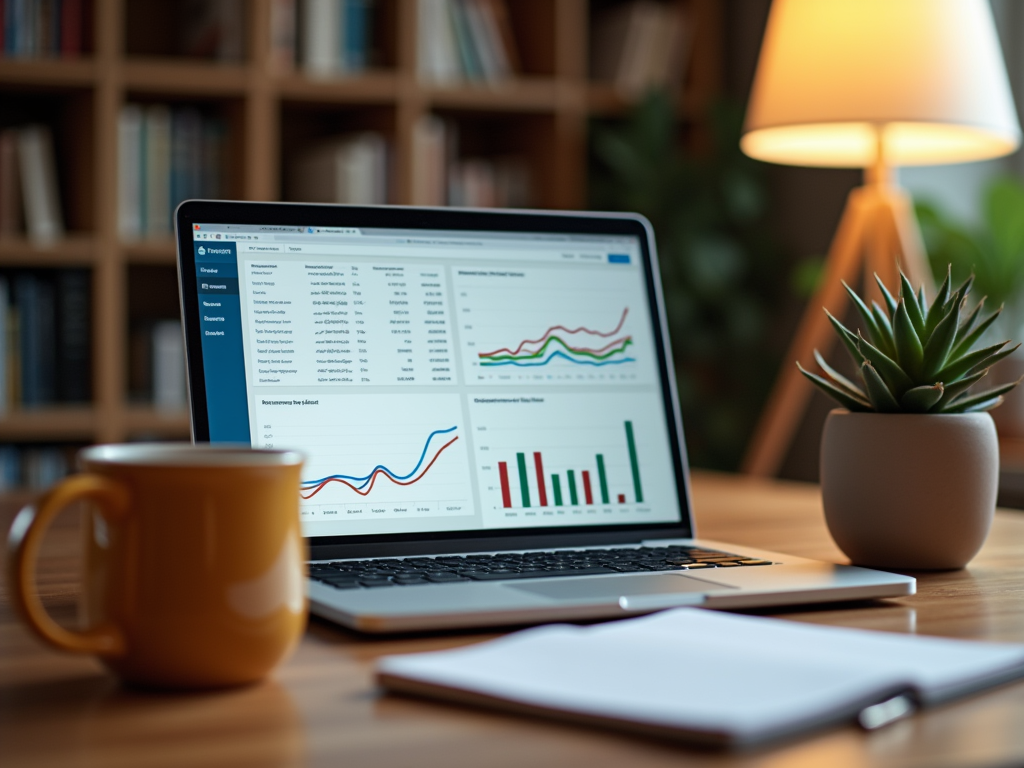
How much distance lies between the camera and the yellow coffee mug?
0.51m

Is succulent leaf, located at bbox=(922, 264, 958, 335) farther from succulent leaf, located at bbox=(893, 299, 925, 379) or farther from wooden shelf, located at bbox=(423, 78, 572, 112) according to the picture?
wooden shelf, located at bbox=(423, 78, 572, 112)

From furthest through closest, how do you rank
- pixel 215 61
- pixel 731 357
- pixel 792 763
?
pixel 731 357, pixel 215 61, pixel 792 763

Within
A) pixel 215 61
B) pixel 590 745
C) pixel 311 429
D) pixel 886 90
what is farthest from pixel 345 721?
pixel 215 61

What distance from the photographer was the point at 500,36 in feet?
10.1

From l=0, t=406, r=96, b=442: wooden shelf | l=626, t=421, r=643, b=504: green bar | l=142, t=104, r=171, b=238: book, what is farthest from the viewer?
l=142, t=104, r=171, b=238: book

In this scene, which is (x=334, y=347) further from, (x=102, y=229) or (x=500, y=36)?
(x=500, y=36)

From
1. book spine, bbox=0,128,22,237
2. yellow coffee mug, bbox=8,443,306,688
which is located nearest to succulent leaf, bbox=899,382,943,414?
yellow coffee mug, bbox=8,443,306,688

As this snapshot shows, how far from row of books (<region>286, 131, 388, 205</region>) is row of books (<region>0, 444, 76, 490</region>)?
87 cm

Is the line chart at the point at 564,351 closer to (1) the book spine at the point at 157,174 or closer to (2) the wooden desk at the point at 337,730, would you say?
(2) the wooden desk at the point at 337,730

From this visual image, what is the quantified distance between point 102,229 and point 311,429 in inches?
83.0

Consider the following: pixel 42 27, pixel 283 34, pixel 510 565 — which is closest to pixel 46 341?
pixel 42 27

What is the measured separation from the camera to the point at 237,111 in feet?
9.58

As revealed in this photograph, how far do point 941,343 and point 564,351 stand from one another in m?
0.29

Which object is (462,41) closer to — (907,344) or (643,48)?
(643,48)
